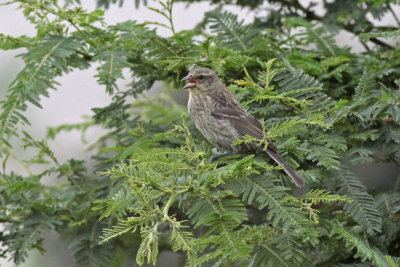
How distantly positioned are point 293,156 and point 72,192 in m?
1.50

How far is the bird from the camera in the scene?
10.8 ft

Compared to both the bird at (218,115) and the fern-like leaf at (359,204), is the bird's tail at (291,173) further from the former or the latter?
the bird at (218,115)

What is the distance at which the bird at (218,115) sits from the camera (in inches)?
130

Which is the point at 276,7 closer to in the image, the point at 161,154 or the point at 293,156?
the point at 293,156

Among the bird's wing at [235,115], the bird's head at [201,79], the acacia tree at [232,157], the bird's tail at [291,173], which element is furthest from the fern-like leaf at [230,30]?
the bird's tail at [291,173]

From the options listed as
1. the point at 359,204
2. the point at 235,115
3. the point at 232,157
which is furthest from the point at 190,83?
the point at 359,204

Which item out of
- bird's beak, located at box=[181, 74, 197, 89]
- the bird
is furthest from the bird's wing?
bird's beak, located at box=[181, 74, 197, 89]

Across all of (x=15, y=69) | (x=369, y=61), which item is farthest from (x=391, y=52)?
(x=15, y=69)

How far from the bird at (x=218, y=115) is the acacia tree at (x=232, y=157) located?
0.09 metres

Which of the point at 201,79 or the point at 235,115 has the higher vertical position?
the point at 201,79

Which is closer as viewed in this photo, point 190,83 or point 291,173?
point 291,173

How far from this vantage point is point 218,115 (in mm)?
3627

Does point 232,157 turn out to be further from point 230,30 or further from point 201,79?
point 230,30

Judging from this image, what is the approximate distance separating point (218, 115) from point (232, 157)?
2.76ft
